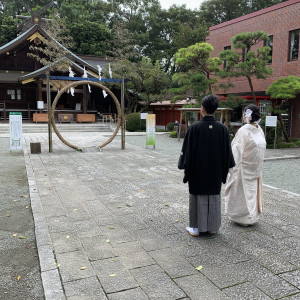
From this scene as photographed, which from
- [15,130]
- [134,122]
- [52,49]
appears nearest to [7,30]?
[52,49]

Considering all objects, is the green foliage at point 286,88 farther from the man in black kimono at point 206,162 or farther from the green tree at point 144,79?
the green tree at point 144,79

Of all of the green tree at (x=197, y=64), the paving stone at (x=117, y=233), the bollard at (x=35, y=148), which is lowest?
the paving stone at (x=117, y=233)

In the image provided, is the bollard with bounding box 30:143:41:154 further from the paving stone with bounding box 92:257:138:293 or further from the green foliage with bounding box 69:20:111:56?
the green foliage with bounding box 69:20:111:56

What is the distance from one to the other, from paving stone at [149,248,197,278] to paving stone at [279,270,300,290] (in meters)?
0.82

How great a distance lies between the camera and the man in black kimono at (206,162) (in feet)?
11.9

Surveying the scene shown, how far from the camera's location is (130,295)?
2600mm

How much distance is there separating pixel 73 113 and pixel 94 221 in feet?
72.9

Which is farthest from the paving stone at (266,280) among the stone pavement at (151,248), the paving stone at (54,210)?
the paving stone at (54,210)

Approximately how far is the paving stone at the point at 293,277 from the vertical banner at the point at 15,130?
9.77 metres

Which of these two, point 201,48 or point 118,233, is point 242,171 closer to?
point 118,233

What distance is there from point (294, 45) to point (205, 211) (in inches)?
602

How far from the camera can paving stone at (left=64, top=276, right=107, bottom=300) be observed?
2584 millimetres

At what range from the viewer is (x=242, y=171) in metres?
4.01

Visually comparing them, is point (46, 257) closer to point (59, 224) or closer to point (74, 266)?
point (74, 266)
